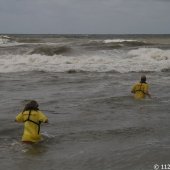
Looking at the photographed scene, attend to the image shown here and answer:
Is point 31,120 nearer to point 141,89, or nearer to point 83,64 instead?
point 141,89

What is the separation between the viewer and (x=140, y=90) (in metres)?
13.7

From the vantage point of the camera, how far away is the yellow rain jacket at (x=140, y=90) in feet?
44.6

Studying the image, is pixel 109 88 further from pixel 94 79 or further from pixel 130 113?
pixel 130 113

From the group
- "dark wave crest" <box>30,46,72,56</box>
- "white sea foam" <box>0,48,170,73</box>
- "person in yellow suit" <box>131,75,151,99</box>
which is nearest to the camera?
"person in yellow suit" <box>131,75,151,99</box>

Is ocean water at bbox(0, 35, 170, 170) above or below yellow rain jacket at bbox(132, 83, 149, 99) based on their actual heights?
below

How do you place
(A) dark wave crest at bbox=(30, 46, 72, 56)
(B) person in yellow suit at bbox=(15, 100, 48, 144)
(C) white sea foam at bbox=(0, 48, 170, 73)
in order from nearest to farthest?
(B) person in yellow suit at bbox=(15, 100, 48, 144) → (C) white sea foam at bbox=(0, 48, 170, 73) → (A) dark wave crest at bbox=(30, 46, 72, 56)

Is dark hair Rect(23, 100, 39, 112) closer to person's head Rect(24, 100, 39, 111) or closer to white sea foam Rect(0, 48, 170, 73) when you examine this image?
person's head Rect(24, 100, 39, 111)

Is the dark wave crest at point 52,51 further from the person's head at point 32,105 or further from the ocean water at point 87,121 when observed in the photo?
the person's head at point 32,105

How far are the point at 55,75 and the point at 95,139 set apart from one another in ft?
41.8

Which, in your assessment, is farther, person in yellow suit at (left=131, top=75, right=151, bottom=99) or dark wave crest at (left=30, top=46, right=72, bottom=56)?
dark wave crest at (left=30, top=46, right=72, bottom=56)

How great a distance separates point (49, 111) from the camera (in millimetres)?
12383

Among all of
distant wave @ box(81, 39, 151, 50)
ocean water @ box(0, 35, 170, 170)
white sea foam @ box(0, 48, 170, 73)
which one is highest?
distant wave @ box(81, 39, 151, 50)

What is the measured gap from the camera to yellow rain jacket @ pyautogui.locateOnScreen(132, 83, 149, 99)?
13.6 metres

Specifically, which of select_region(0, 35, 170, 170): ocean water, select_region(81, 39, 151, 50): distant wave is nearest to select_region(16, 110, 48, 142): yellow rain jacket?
select_region(0, 35, 170, 170): ocean water
